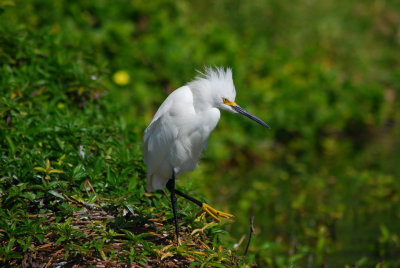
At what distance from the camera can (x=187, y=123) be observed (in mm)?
2963

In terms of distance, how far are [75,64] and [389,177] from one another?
162 inches

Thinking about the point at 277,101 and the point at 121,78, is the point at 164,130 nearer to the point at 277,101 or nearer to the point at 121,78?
the point at 121,78

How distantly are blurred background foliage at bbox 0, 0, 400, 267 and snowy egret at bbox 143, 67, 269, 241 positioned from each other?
1.47 meters

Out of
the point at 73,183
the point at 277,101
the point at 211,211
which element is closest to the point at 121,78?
the point at 277,101

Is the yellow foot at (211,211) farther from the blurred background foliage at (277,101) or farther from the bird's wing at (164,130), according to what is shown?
the blurred background foliage at (277,101)

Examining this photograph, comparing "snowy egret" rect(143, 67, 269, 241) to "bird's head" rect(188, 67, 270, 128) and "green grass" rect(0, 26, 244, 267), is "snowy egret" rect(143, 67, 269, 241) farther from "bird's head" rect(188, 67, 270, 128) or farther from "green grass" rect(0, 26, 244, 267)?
"green grass" rect(0, 26, 244, 267)

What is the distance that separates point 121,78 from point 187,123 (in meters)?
4.05

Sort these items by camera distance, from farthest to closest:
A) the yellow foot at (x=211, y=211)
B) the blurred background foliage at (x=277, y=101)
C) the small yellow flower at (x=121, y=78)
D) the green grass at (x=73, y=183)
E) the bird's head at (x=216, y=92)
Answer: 1. the small yellow flower at (x=121, y=78)
2. the blurred background foliage at (x=277, y=101)
3. the yellow foot at (x=211, y=211)
4. the bird's head at (x=216, y=92)
5. the green grass at (x=73, y=183)

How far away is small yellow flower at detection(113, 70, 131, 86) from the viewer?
6.76 metres

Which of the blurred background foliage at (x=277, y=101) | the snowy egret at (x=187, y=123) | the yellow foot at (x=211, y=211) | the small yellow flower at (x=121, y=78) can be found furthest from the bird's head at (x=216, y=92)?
the small yellow flower at (x=121, y=78)

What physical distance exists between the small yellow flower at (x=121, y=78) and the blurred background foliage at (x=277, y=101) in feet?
0.06

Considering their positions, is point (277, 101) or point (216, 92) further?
point (277, 101)

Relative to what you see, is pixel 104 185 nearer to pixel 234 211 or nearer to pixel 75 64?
pixel 75 64

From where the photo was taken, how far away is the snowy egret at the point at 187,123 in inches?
117
